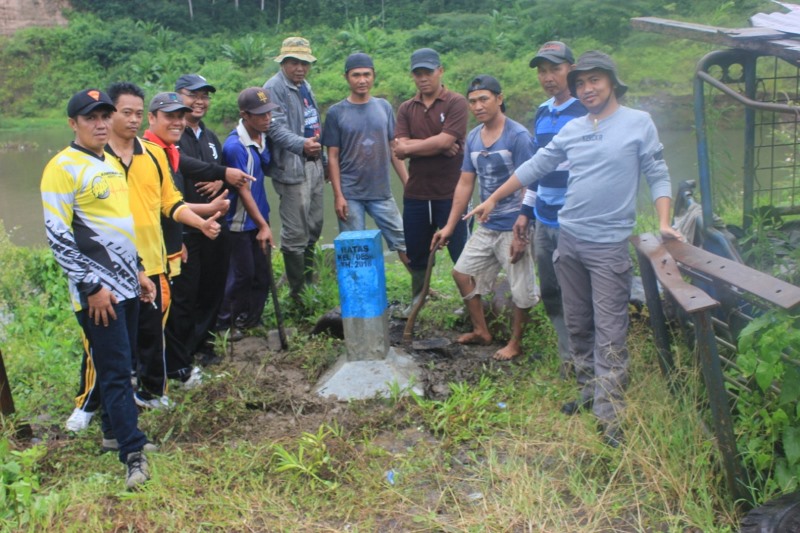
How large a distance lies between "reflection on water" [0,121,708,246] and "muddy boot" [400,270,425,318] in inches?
117

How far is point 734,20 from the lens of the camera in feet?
64.5

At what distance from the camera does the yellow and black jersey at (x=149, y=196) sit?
13.5 feet

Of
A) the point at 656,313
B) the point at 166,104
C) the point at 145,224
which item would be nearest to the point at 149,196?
the point at 145,224

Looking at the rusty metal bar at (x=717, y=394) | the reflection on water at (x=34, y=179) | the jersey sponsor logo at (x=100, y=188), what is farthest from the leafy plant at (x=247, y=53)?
the rusty metal bar at (x=717, y=394)

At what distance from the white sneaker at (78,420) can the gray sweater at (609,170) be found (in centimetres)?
282

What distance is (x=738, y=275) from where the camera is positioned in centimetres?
294

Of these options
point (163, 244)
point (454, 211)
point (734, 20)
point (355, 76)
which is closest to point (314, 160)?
point (355, 76)

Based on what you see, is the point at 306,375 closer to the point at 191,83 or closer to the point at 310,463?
the point at 310,463

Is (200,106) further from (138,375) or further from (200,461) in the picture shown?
(200,461)

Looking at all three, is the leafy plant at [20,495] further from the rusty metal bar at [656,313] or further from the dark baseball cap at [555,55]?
the dark baseball cap at [555,55]

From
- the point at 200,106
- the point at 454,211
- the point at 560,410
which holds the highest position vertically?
the point at 200,106

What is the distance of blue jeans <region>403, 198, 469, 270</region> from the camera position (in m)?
5.62

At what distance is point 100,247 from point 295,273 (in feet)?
8.01

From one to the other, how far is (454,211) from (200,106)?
1.81 metres
